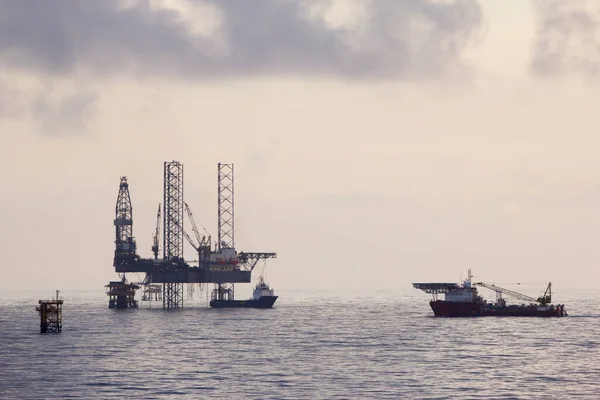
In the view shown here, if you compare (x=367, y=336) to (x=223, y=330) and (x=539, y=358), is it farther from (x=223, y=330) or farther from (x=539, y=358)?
(x=539, y=358)

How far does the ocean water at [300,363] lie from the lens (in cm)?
9969

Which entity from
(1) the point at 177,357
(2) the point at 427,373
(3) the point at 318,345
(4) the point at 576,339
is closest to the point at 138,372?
(1) the point at 177,357

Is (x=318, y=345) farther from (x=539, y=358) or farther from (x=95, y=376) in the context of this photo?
(x=95, y=376)

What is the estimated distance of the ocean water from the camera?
9969 centimetres

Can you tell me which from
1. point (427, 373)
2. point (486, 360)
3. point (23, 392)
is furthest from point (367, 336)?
point (23, 392)

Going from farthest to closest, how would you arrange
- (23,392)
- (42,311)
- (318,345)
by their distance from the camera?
(42,311) < (318,345) < (23,392)

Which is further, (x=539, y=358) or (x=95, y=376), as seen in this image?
(x=539, y=358)

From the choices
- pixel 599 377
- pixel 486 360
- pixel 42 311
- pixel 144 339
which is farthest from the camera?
pixel 42 311

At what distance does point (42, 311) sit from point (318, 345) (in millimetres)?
50167

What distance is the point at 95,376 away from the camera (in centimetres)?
11162

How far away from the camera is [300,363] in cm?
12456

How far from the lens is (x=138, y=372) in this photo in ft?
380

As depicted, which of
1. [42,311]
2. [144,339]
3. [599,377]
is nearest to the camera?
[599,377]

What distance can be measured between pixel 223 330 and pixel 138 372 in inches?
2689
